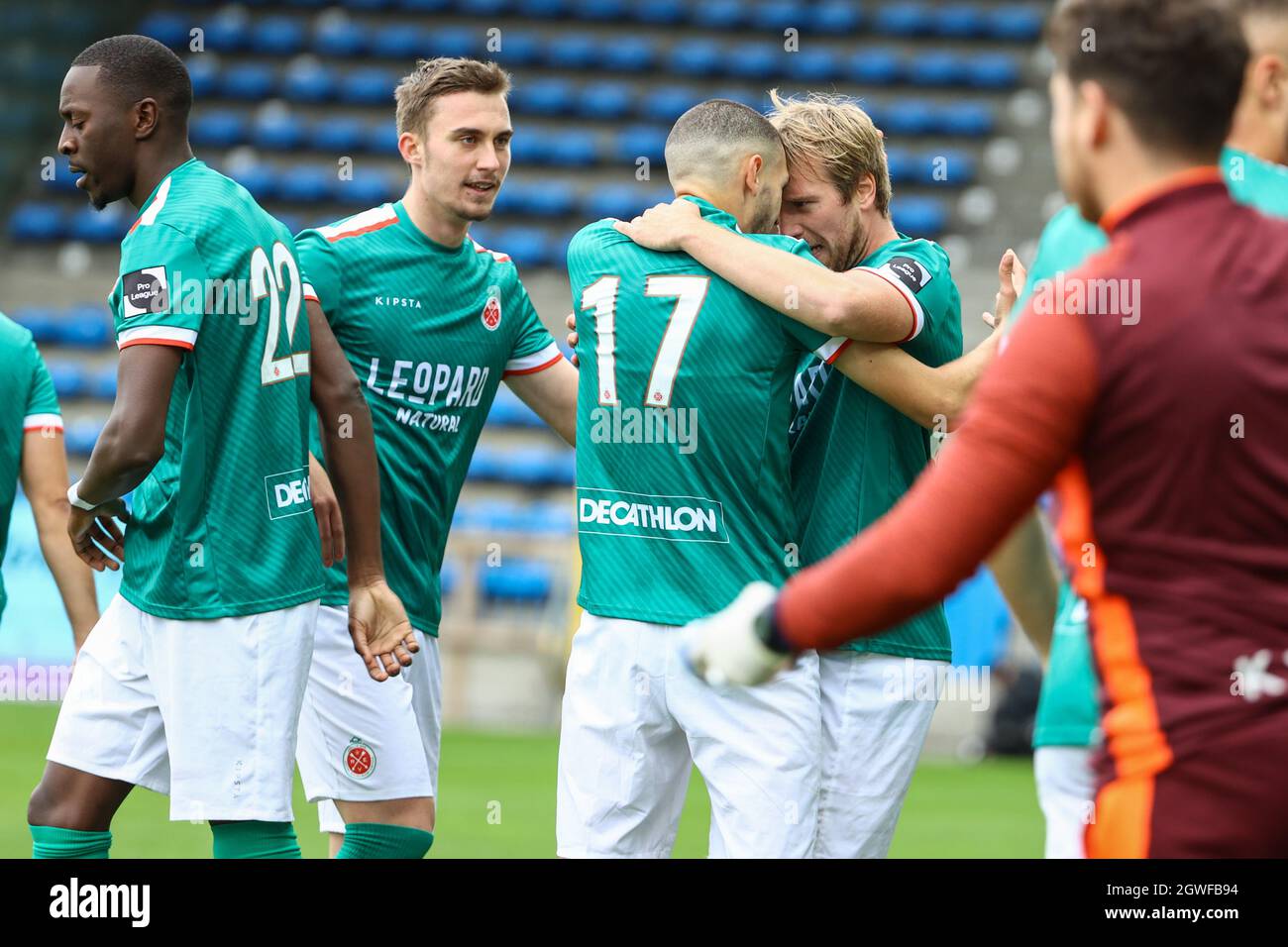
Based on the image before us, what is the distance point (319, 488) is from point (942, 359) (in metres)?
1.70

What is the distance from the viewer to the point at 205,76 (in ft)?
69.8

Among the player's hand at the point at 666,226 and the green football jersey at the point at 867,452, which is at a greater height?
the player's hand at the point at 666,226

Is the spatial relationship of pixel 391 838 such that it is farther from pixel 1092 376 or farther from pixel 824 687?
pixel 1092 376

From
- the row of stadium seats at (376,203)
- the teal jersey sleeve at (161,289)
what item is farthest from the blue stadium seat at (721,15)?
the teal jersey sleeve at (161,289)

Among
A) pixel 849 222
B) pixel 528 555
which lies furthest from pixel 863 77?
pixel 849 222

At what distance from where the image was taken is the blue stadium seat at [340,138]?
20.0 meters

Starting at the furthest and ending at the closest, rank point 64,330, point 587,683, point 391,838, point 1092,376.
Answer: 1. point 64,330
2. point 391,838
3. point 587,683
4. point 1092,376

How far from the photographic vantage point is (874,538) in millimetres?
2064

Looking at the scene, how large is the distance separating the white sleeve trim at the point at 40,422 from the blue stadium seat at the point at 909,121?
52.9 ft

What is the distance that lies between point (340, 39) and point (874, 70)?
7.20 metres

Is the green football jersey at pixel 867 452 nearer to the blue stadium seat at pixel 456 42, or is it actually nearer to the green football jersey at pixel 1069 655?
the green football jersey at pixel 1069 655

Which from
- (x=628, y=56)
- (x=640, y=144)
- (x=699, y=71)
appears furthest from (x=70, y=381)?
(x=699, y=71)

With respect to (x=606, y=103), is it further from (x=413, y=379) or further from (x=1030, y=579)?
(x=1030, y=579)
